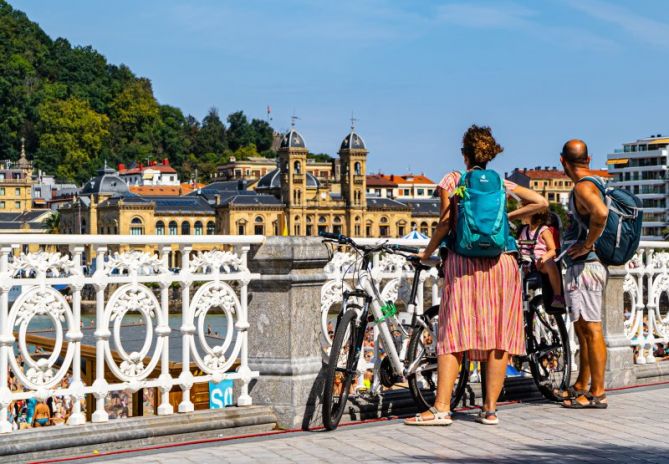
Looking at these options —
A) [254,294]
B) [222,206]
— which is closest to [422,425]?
[254,294]

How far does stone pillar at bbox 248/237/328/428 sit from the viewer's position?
655 centimetres

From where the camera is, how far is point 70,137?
171 meters

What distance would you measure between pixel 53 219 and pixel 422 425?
444 ft

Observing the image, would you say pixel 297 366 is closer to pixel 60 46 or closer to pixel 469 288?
pixel 469 288

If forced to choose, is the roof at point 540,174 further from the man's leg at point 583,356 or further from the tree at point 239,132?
the man's leg at point 583,356

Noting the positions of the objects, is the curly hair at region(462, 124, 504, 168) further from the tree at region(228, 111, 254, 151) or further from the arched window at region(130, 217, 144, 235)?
the tree at region(228, 111, 254, 151)

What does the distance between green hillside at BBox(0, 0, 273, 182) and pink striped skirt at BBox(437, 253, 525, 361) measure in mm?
167192

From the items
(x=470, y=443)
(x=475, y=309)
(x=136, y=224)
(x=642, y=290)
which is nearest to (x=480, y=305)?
(x=475, y=309)

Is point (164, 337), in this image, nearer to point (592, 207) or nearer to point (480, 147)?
point (480, 147)

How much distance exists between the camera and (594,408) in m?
7.28

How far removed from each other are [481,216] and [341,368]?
3.61 feet

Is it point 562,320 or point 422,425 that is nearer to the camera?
point 422,425

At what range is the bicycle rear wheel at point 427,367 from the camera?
676 centimetres

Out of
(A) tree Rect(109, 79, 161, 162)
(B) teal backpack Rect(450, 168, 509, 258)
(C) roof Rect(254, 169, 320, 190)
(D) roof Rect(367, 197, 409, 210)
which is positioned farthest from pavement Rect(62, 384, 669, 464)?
(A) tree Rect(109, 79, 161, 162)
